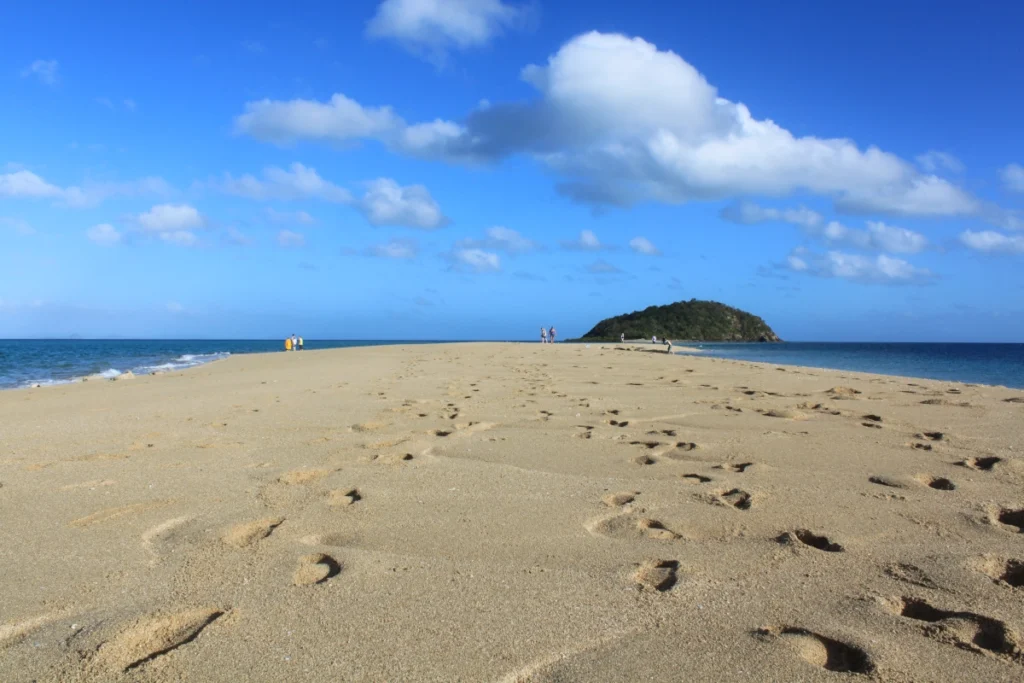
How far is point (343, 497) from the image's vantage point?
13.8ft

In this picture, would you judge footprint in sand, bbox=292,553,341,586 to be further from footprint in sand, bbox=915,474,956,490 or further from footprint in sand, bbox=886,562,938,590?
footprint in sand, bbox=915,474,956,490

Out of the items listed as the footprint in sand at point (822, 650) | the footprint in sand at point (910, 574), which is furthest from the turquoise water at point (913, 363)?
the footprint in sand at point (822, 650)

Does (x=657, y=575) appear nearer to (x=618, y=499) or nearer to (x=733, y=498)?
(x=618, y=499)

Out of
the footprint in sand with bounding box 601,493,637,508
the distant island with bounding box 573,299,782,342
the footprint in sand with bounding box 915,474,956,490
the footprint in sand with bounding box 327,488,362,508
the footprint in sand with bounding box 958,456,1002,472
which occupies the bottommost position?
the footprint in sand with bounding box 327,488,362,508

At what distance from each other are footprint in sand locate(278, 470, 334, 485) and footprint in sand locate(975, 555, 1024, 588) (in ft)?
12.8

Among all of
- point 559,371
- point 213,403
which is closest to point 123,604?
point 213,403

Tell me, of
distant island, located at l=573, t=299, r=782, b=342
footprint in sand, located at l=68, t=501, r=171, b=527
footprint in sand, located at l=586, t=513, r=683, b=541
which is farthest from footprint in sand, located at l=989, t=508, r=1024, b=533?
distant island, located at l=573, t=299, r=782, b=342

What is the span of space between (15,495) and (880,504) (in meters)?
5.46

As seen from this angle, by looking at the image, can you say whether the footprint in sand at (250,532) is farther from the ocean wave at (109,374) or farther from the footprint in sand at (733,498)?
the ocean wave at (109,374)

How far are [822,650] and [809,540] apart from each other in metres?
1.17

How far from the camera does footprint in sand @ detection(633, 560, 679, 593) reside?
2799mm

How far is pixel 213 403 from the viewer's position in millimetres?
9258

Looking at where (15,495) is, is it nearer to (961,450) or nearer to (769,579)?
(769,579)

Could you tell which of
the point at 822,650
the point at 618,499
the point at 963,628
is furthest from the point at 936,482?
the point at 822,650
